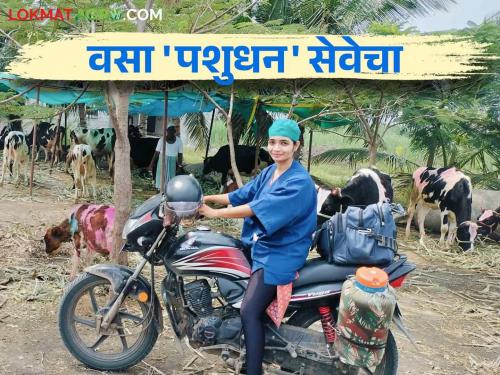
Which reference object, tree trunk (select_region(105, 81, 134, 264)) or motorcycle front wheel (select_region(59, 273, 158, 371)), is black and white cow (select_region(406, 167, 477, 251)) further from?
motorcycle front wheel (select_region(59, 273, 158, 371))

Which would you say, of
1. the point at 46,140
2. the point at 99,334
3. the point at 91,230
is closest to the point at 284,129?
the point at 99,334

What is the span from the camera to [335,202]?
8508 mm

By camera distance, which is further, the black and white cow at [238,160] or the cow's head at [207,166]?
the cow's head at [207,166]

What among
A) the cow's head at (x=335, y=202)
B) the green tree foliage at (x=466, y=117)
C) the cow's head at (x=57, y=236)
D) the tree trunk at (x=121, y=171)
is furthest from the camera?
the green tree foliage at (x=466, y=117)

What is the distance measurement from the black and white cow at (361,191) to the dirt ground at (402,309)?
40.8 inches

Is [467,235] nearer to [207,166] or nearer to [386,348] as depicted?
[386,348]

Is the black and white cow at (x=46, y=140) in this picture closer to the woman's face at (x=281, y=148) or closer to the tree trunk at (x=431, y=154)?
the tree trunk at (x=431, y=154)

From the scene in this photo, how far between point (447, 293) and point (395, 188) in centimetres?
660

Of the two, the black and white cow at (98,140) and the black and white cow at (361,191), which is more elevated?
the black and white cow at (98,140)

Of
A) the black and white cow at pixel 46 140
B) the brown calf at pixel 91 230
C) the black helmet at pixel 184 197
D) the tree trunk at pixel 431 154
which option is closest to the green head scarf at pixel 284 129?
the black helmet at pixel 184 197

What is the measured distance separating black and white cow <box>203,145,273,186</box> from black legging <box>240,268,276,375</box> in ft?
34.3

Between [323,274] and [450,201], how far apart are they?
679cm

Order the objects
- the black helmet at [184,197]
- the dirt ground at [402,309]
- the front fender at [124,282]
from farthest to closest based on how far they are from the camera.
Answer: the dirt ground at [402,309] → the front fender at [124,282] → the black helmet at [184,197]

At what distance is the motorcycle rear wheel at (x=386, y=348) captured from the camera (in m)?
3.27
